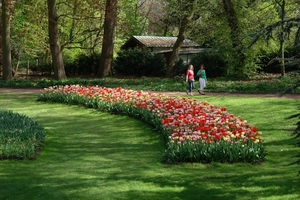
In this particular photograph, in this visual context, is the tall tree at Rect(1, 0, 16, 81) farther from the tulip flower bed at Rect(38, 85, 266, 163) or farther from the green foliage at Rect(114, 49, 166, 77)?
the tulip flower bed at Rect(38, 85, 266, 163)

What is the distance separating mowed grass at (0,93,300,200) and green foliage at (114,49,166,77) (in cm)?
2175

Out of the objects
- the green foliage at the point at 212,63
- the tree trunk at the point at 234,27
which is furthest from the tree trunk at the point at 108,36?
the tree trunk at the point at 234,27

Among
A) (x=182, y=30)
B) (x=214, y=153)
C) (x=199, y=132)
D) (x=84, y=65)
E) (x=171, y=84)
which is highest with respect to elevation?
(x=182, y=30)

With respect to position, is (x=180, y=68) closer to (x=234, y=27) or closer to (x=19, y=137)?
(x=234, y=27)

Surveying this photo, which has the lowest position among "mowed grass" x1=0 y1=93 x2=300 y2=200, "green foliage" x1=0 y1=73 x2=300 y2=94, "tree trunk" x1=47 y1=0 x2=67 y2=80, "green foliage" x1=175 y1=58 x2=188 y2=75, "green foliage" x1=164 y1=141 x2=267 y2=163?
"mowed grass" x1=0 y1=93 x2=300 y2=200

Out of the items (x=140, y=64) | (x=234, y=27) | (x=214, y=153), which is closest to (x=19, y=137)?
(x=214, y=153)

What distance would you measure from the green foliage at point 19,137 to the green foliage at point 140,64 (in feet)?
75.8

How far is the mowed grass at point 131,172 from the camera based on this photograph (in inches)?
267

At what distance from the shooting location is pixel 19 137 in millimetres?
9523

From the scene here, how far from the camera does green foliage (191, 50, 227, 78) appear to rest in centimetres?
3112

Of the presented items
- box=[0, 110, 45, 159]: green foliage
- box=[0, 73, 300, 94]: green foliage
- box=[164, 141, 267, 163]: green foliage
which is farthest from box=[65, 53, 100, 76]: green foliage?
box=[164, 141, 267, 163]: green foliage

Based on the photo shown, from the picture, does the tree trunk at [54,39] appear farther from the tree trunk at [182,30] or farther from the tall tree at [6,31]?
the tree trunk at [182,30]

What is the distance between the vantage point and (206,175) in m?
7.78

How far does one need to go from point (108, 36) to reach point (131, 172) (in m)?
22.1
